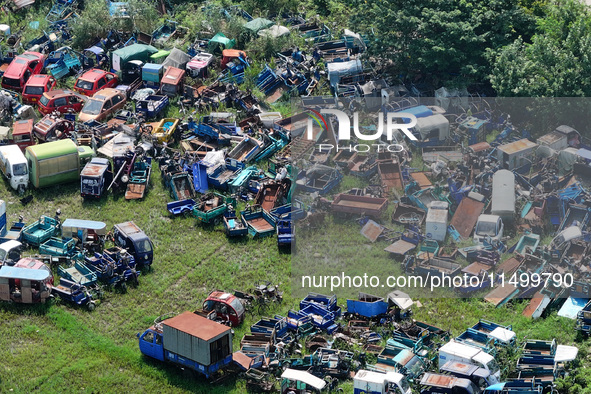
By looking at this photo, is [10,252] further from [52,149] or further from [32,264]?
[52,149]

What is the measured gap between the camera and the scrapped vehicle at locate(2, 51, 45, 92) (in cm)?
6144

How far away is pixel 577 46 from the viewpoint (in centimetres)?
5619

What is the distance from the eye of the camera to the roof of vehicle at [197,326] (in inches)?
1662

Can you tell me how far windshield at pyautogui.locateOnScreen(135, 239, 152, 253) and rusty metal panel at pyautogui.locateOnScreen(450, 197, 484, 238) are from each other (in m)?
14.8

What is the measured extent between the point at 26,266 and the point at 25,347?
158 inches

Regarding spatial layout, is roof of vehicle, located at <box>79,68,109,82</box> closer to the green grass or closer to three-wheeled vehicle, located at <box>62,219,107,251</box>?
the green grass

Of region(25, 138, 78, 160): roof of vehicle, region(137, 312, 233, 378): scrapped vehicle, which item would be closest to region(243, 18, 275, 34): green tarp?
region(25, 138, 78, 160): roof of vehicle

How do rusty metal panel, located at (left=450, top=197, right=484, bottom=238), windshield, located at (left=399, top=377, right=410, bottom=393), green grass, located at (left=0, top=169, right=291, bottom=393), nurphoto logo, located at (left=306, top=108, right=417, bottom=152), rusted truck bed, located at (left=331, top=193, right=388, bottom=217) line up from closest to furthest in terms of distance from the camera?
windshield, located at (left=399, top=377, right=410, bottom=393) < green grass, located at (left=0, top=169, right=291, bottom=393) < rusty metal panel, located at (left=450, top=197, right=484, bottom=238) < rusted truck bed, located at (left=331, top=193, right=388, bottom=217) < nurphoto logo, located at (left=306, top=108, right=417, bottom=152)

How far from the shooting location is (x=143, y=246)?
160ft

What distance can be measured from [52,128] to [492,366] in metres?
27.7

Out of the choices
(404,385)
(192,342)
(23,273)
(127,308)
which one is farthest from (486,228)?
(23,273)

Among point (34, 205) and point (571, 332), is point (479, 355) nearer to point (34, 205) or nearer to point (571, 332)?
point (571, 332)

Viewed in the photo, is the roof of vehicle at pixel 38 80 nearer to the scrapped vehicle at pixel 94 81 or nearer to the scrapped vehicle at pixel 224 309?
the scrapped vehicle at pixel 94 81

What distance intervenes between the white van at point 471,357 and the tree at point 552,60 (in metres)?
18.6
